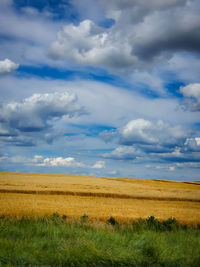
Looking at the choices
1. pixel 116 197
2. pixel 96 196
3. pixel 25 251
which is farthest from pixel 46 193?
pixel 25 251

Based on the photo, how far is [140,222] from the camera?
13477 millimetres

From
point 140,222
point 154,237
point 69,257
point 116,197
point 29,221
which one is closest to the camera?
point 69,257

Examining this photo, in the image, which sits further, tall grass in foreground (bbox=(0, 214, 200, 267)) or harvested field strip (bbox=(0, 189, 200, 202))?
harvested field strip (bbox=(0, 189, 200, 202))

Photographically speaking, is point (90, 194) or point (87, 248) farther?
point (90, 194)

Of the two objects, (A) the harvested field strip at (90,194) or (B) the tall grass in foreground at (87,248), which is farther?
(A) the harvested field strip at (90,194)

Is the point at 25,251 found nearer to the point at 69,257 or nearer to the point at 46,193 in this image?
the point at 69,257

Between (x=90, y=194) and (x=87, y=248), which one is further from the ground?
(x=87, y=248)

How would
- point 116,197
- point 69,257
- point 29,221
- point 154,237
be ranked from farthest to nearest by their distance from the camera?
point 116,197
point 29,221
point 154,237
point 69,257

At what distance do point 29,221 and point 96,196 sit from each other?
16.9 m

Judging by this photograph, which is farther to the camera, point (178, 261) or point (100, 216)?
point (100, 216)

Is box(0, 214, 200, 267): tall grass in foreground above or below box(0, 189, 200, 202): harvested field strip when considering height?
above

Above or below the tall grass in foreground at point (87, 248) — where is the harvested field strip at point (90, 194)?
below

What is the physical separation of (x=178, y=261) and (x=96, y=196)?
2088 centimetres

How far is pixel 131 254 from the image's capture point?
8695 mm
